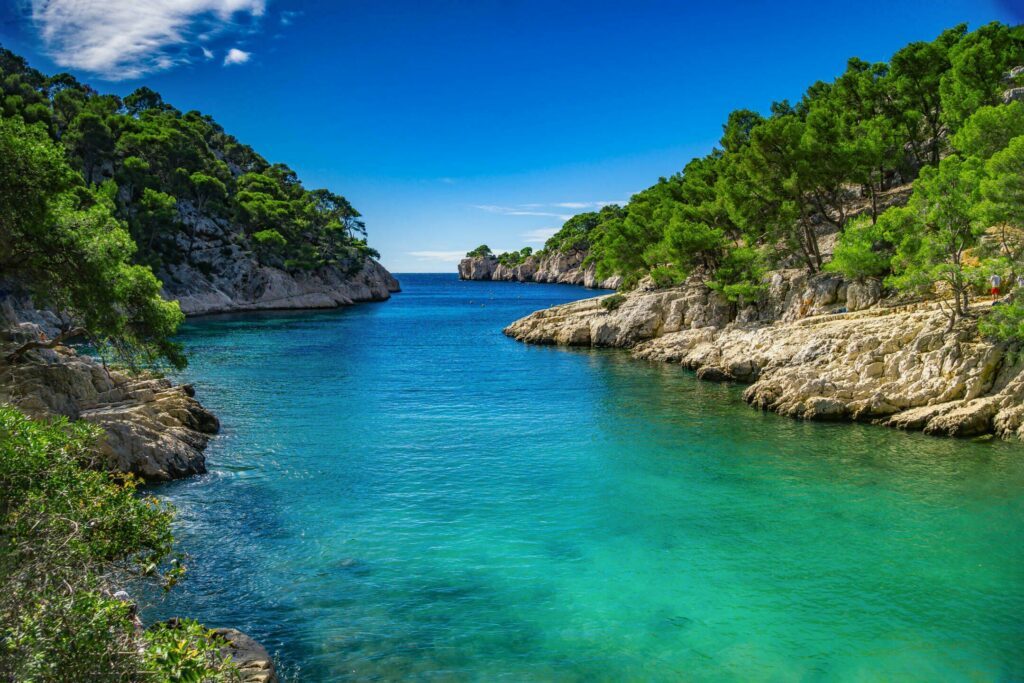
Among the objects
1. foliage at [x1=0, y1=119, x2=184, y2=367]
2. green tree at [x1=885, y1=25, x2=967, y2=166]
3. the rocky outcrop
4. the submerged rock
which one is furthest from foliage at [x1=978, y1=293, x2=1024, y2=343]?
green tree at [x1=885, y1=25, x2=967, y2=166]

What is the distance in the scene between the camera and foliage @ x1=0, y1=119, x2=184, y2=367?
19.7 metres

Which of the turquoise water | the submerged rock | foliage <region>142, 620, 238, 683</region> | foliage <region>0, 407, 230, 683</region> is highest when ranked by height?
foliage <region>0, 407, 230, 683</region>

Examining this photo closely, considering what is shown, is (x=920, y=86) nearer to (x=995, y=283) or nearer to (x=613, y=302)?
(x=613, y=302)

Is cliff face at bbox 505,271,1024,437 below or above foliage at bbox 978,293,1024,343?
below

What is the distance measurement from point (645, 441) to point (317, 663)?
19643 mm

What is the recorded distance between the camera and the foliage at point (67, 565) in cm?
718

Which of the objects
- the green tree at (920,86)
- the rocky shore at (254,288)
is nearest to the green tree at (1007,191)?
the green tree at (920,86)

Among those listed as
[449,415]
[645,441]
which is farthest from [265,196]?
[645,441]

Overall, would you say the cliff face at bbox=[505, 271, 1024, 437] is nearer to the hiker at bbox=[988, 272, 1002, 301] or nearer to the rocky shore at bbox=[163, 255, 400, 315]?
the hiker at bbox=[988, 272, 1002, 301]

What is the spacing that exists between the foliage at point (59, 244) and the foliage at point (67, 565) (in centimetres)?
1259

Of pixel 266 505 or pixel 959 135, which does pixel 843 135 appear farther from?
pixel 266 505

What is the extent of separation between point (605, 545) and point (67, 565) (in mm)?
13797

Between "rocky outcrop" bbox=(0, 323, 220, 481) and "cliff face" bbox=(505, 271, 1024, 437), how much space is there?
27.5m

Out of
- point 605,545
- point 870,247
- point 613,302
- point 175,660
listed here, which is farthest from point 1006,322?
point 613,302
